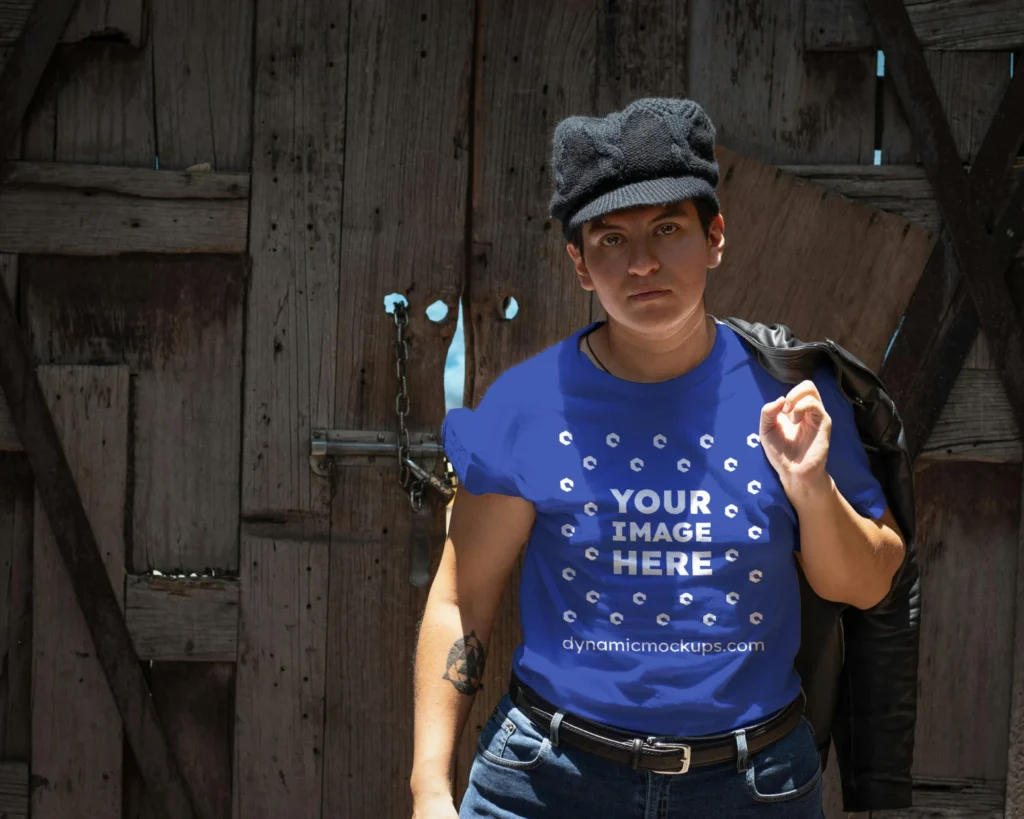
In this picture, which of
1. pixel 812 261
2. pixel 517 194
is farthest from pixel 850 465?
pixel 517 194

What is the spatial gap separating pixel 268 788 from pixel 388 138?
1.63 metres

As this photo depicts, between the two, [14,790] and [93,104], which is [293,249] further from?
[14,790]

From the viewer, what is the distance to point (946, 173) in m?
2.69

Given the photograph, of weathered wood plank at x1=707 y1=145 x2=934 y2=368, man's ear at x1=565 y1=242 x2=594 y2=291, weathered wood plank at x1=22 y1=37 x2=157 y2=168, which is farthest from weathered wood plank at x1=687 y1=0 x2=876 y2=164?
weathered wood plank at x1=22 y1=37 x2=157 y2=168

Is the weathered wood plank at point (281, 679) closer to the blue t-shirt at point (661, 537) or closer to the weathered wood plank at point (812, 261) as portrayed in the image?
the blue t-shirt at point (661, 537)

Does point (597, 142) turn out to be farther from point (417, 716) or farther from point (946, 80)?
point (946, 80)

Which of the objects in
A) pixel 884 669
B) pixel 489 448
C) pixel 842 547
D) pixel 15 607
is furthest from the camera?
pixel 15 607

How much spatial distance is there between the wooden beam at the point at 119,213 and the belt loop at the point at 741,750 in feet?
5.50

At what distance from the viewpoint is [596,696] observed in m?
1.89

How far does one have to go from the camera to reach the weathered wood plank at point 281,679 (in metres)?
2.84

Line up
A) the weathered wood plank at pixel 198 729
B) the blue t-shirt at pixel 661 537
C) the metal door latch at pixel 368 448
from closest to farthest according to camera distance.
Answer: the blue t-shirt at pixel 661 537 < the metal door latch at pixel 368 448 < the weathered wood plank at pixel 198 729

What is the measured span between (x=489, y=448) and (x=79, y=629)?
1.42 metres

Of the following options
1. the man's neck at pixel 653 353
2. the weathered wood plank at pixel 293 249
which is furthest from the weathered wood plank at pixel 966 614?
the weathered wood plank at pixel 293 249

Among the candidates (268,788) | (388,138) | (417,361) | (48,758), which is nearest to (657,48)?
(388,138)
